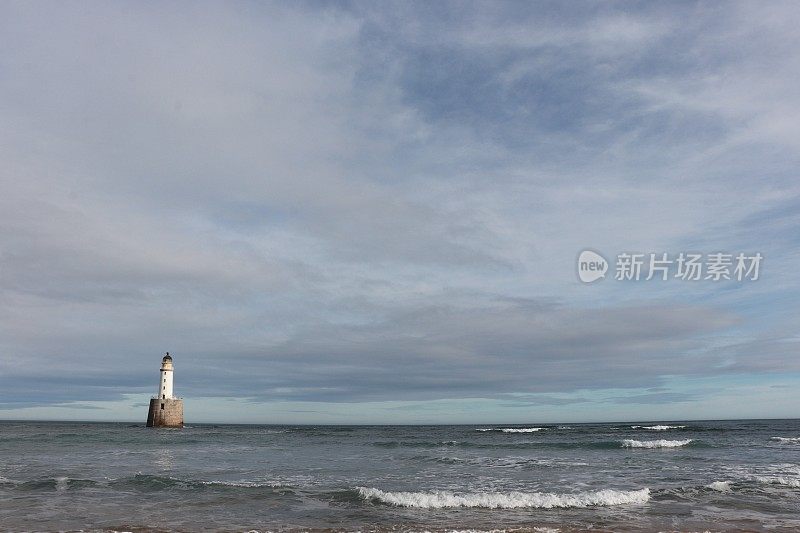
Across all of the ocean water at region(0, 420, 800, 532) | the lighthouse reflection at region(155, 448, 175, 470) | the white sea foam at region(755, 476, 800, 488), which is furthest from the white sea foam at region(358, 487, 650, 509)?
the lighthouse reflection at region(155, 448, 175, 470)

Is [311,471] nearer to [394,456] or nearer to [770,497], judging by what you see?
[394,456]

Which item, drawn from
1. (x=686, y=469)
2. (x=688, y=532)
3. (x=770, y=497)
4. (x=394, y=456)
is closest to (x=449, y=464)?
(x=394, y=456)

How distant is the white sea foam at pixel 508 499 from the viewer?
57.8 feet

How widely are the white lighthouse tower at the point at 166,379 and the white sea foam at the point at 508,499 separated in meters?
57.3

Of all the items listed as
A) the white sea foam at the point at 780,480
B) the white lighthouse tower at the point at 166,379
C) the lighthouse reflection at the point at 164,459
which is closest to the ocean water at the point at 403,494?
the white sea foam at the point at 780,480

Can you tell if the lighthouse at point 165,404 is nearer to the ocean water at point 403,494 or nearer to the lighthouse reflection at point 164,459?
the lighthouse reflection at point 164,459

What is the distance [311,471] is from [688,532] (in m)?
18.4

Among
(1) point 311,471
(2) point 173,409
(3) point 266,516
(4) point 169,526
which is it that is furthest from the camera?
(2) point 173,409

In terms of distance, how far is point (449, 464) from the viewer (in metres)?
30.9

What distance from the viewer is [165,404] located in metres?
69.9

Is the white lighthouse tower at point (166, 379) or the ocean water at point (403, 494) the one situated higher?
the white lighthouse tower at point (166, 379)

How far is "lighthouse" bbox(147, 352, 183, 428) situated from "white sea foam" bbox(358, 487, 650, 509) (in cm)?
5749

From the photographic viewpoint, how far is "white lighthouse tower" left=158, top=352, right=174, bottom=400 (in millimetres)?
69500

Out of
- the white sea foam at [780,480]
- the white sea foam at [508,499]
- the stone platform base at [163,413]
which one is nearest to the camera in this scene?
the white sea foam at [508,499]
